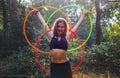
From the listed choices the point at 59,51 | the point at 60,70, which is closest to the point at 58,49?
the point at 59,51

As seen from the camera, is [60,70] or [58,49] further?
[58,49]

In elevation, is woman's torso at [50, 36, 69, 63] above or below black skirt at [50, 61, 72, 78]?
above

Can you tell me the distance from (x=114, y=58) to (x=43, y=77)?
12.3ft

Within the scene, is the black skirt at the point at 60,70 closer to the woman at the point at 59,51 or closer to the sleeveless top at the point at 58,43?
the woman at the point at 59,51

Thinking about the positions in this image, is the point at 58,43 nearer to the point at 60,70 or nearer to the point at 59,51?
the point at 59,51

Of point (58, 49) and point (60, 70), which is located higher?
point (58, 49)

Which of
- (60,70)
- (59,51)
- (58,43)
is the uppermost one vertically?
(58,43)

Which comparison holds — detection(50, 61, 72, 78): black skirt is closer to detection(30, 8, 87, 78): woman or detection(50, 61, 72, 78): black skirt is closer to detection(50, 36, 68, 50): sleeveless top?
detection(30, 8, 87, 78): woman

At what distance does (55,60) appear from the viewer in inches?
188

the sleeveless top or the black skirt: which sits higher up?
the sleeveless top

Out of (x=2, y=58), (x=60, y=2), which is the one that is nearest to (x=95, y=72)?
(x=2, y=58)

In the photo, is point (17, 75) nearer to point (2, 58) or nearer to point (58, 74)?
point (2, 58)

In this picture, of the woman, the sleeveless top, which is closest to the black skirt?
the woman

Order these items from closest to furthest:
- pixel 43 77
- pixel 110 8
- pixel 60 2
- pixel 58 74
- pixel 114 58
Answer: pixel 58 74 < pixel 43 77 < pixel 114 58 < pixel 110 8 < pixel 60 2
